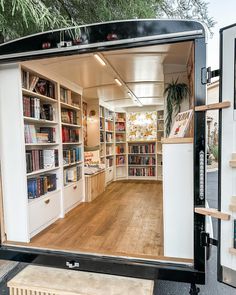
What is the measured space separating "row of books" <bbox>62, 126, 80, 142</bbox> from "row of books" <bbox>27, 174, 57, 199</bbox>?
656 mm

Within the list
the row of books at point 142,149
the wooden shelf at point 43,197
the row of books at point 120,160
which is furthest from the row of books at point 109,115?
the wooden shelf at point 43,197

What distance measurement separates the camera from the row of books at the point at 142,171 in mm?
6289

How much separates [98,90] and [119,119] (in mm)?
2289

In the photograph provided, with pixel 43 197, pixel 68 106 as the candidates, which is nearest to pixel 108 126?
pixel 68 106

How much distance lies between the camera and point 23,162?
2209 millimetres

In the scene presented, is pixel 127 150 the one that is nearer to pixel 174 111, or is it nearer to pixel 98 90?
pixel 98 90

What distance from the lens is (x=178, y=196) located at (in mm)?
1713

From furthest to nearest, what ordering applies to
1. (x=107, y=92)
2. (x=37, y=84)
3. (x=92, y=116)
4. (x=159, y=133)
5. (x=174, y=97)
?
(x=159, y=133) → (x=92, y=116) → (x=107, y=92) → (x=174, y=97) → (x=37, y=84)

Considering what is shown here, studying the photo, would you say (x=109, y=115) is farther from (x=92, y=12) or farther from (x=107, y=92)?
(x=92, y=12)

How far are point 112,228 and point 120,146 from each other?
3936 mm

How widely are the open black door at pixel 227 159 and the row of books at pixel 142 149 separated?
4.92 metres

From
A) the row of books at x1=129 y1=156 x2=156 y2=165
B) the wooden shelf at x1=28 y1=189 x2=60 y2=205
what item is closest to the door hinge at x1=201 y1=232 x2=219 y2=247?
the wooden shelf at x1=28 y1=189 x2=60 y2=205

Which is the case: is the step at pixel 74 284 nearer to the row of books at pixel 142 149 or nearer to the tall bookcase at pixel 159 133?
the tall bookcase at pixel 159 133

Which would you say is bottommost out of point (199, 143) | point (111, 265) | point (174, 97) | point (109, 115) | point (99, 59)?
point (111, 265)
